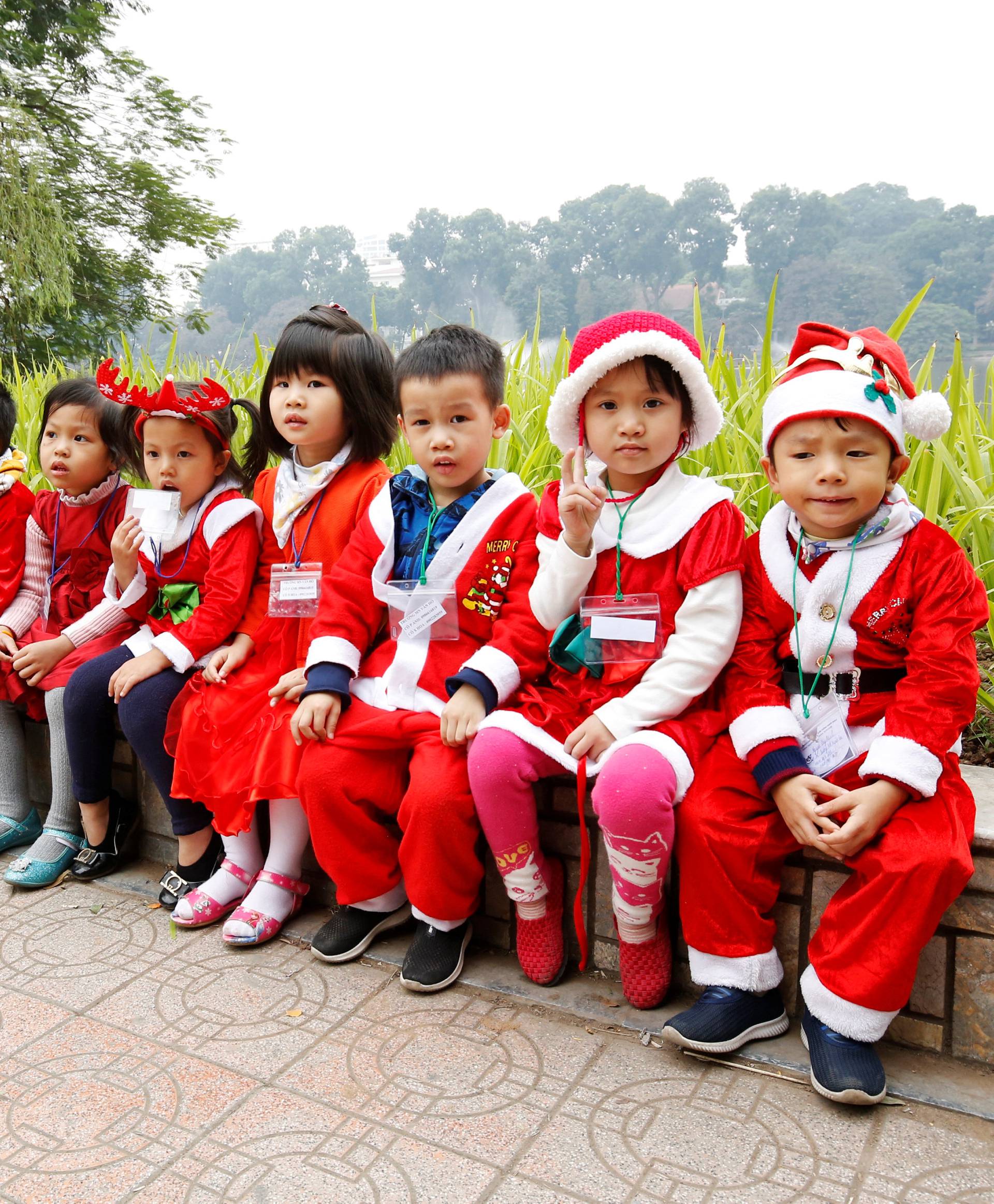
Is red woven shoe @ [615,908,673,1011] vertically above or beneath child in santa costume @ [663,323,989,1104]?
beneath

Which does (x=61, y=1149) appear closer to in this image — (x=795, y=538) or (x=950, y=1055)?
(x=950, y=1055)

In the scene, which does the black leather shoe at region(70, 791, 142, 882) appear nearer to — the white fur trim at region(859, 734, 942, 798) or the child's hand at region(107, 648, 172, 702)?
the child's hand at region(107, 648, 172, 702)

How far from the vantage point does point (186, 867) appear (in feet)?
7.68

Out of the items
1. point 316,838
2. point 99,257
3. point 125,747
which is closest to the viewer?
point 316,838

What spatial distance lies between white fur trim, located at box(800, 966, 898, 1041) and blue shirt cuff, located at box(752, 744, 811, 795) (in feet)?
1.05

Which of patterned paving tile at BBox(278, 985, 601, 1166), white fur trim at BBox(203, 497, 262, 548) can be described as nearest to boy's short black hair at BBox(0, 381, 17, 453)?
white fur trim at BBox(203, 497, 262, 548)

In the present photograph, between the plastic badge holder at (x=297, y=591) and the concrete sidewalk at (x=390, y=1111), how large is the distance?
0.81 metres

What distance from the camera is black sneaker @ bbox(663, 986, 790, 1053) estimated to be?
64.0 inches

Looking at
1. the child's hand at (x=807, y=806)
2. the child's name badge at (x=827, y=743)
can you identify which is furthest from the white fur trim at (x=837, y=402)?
the child's hand at (x=807, y=806)

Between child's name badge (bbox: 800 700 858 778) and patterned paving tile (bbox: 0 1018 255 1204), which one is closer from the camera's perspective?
patterned paving tile (bbox: 0 1018 255 1204)

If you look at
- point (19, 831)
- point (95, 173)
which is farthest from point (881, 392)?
point (95, 173)

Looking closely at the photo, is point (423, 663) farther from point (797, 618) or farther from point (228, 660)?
point (797, 618)

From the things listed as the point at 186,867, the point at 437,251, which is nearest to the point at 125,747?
the point at 186,867

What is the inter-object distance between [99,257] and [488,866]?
81.9ft
